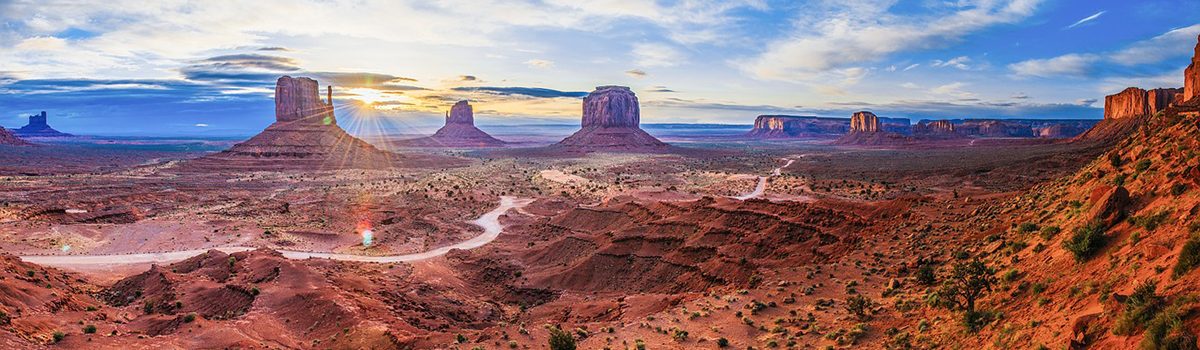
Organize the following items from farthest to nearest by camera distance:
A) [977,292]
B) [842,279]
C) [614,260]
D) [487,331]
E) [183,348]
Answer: [614,260], [842,279], [487,331], [183,348], [977,292]

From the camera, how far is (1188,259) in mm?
10930

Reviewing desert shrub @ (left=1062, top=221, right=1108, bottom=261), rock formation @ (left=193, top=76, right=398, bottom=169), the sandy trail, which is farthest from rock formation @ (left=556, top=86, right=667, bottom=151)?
desert shrub @ (left=1062, top=221, right=1108, bottom=261)

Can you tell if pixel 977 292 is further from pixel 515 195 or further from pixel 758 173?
pixel 758 173

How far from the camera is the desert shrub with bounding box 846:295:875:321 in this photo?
1792cm

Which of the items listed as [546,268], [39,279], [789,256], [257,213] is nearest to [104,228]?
[257,213]

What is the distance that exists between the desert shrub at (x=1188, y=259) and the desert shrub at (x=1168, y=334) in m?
1.64

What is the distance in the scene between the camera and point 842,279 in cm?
2284

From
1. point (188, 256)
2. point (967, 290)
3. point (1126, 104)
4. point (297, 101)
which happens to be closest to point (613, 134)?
point (297, 101)

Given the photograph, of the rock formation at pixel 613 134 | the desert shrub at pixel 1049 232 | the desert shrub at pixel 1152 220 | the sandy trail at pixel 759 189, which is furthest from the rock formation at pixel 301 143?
the desert shrub at pixel 1152 220

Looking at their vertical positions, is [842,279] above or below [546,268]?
above

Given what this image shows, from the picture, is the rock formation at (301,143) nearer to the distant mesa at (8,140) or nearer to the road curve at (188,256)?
the road curve at (188,256)

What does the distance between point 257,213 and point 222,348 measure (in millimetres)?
42302

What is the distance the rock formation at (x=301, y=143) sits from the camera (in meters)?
110

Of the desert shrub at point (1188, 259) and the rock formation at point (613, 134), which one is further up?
the rock formation at point (613, 134)
